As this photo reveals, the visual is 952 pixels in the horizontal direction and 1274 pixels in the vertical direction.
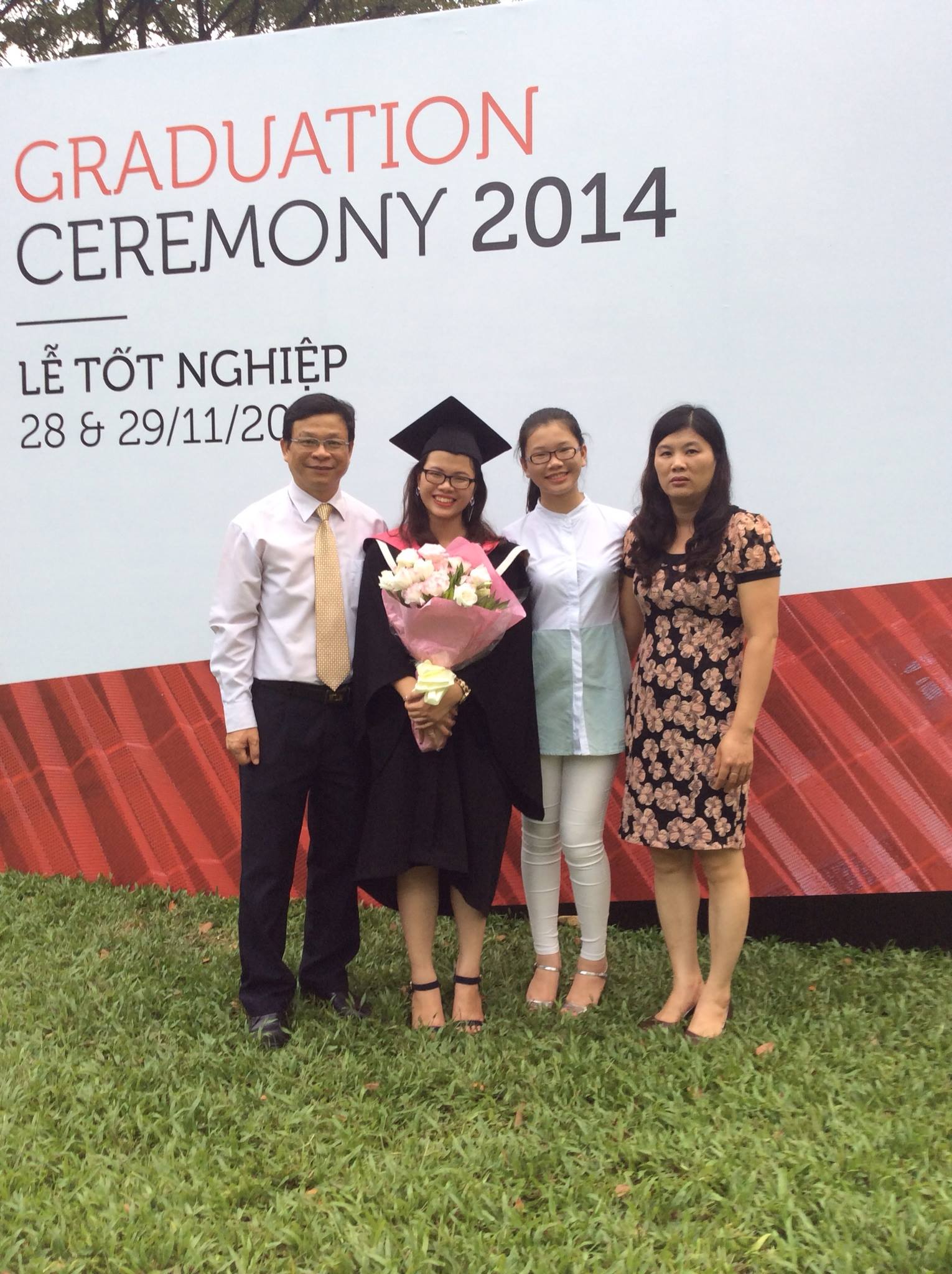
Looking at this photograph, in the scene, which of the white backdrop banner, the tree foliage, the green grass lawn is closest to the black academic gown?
the green grass lawn

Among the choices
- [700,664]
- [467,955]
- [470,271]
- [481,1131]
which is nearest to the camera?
[481,1131]

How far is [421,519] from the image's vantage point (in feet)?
9.77

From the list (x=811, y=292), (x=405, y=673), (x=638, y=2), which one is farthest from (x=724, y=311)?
(x=405, y=673)

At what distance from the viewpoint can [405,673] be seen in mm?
2854

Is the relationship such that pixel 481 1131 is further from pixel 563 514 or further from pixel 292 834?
pixel 563 514

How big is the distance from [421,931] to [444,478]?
1233 millimetres

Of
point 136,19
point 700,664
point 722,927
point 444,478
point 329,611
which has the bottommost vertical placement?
point 722,927

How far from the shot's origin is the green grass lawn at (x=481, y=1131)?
210cm

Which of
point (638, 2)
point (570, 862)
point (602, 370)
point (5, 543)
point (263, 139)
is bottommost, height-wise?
point (570, 862)

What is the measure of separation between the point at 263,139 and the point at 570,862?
2.76 m

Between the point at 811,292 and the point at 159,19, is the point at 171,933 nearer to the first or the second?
the point at 811,292

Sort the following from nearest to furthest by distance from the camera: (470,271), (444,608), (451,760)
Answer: (444,608) < (451,760) < (470,271)

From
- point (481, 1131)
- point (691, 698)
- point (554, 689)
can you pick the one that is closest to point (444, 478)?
point (554, 689)

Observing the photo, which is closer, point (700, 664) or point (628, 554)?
point (700, 664)
